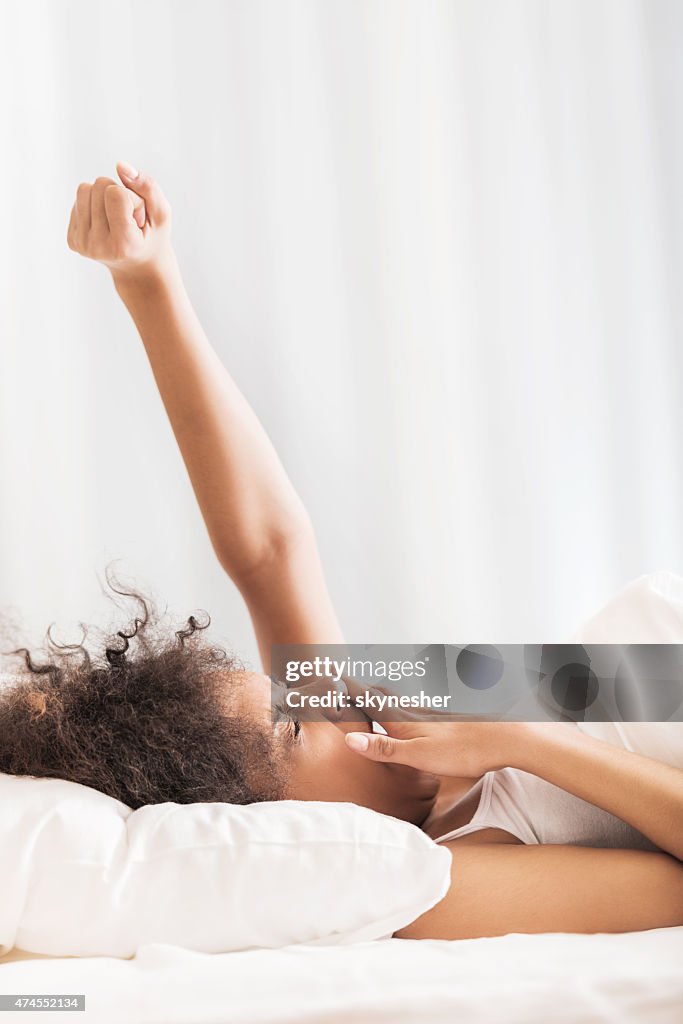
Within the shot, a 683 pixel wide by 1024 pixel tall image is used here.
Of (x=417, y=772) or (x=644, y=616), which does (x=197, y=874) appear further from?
(x=644, y=616)

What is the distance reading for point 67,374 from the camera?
4.92 feet

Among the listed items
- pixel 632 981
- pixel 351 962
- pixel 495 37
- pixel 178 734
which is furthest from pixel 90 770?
pixel 495 37

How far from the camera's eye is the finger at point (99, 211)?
122 cm

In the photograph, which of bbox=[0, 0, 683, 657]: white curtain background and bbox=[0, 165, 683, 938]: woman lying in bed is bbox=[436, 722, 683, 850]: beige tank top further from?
bbox=[0, 0, 683, 657]: white curtain background

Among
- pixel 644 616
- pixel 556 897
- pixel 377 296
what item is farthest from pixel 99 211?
pixel 556 897

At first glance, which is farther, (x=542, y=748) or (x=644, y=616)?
(x=644, y=616)

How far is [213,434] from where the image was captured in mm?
1266

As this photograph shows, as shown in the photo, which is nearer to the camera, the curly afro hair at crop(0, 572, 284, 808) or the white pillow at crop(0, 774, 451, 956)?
the white pillow at crop(0, 774, 451, 956)

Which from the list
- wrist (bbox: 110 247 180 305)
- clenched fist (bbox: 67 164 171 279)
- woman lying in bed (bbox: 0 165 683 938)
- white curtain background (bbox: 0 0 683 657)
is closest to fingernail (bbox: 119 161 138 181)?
clenched fist (bbox: 67 164 171 279)

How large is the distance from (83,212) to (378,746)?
0.85 m

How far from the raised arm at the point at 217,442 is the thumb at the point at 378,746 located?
449 millimetres

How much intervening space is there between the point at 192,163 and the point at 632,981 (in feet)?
4.55

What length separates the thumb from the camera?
845mm

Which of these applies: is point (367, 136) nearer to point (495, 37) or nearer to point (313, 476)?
point (495, 37)
